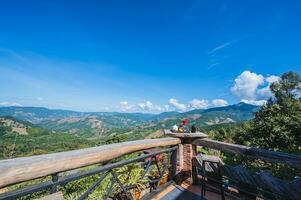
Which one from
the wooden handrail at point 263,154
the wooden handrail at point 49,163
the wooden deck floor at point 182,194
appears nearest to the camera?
the wooden handrail at point 49,163

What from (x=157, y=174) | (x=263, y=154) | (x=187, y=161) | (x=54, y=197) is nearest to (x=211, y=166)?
(x=263, y=154)

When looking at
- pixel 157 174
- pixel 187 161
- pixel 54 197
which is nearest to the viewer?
pixel 54 197

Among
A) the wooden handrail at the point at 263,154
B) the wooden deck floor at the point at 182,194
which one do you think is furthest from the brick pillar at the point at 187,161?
the wooden handrail at the point at 263,154

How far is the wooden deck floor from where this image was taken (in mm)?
3096

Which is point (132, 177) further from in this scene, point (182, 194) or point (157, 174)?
point (182, 194)

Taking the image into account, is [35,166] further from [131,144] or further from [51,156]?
[131,144]

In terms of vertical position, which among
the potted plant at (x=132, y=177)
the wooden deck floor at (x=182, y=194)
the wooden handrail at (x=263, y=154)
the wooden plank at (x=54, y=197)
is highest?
the wooden handrail at (x=263, y=154)

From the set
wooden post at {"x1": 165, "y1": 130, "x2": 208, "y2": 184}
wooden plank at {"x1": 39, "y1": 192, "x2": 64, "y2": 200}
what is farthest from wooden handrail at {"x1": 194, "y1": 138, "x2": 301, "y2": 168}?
wooden plank at {"x1": 39, "y1": 192, "x2": 64, "y2": 200}

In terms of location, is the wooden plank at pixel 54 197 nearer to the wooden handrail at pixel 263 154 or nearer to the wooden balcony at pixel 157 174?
the wooden balcony at pixel 157 174

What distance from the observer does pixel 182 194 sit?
3.22 m

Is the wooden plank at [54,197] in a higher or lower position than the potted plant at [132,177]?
higher

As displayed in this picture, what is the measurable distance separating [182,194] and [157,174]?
1.75 feet

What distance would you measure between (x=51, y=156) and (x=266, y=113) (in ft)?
50.2

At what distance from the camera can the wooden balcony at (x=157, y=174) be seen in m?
1.45
